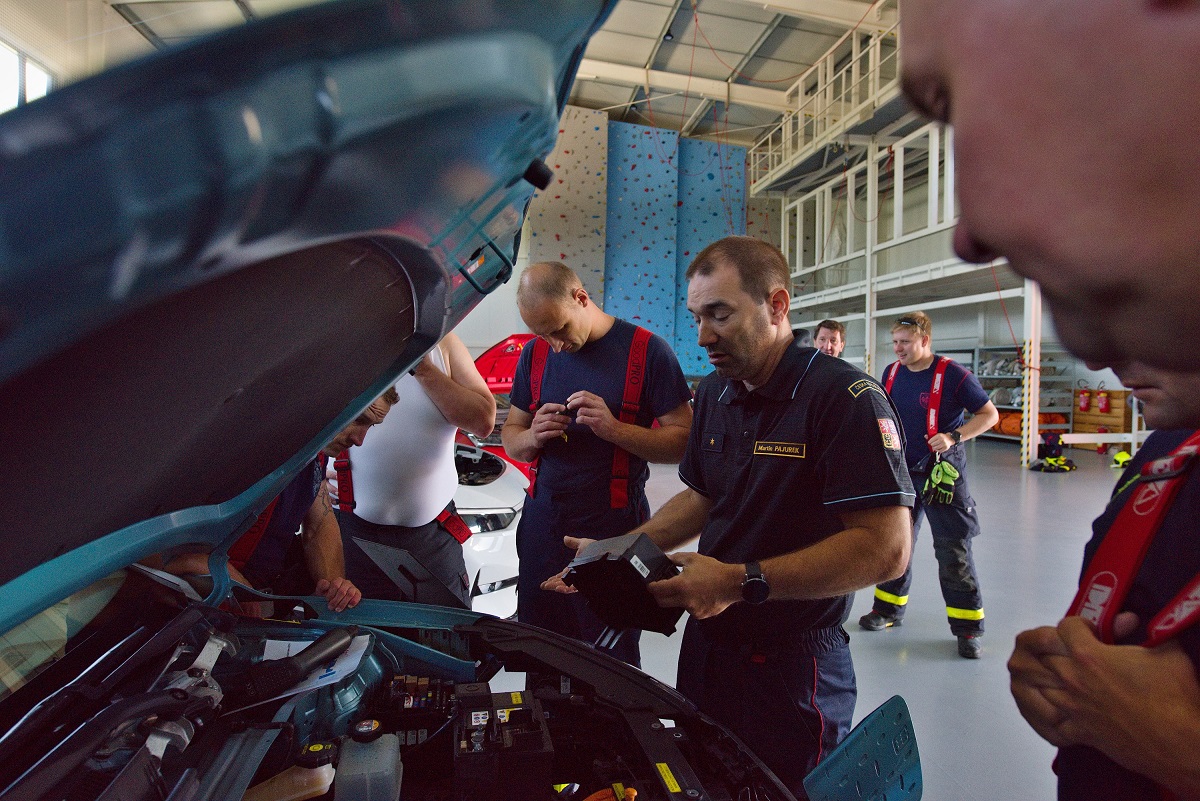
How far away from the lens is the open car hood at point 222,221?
0.30 meters

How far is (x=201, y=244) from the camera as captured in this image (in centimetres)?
34

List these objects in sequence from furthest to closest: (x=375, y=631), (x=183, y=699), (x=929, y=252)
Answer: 1. (x=929, y=252)
2. (x=375, y=631)
3. (x=183, y=699)

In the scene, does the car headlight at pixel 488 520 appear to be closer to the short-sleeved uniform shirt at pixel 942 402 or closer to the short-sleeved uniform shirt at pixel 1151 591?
the short-sleeved uniform shirt at pixel 942 402

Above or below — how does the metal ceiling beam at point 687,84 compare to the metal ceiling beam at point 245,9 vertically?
above

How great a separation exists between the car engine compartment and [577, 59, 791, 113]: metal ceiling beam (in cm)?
902

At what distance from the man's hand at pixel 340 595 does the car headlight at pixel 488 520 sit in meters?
1.19

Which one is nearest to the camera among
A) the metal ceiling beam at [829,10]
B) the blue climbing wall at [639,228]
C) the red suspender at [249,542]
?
the red suspender at [249,542]

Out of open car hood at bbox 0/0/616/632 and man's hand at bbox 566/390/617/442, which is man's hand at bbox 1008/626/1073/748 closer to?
open car hood at bbox 0/0/616/632

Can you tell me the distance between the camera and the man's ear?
4.80 feet

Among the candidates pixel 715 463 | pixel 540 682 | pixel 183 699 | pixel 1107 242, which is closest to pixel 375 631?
pixel 540 682

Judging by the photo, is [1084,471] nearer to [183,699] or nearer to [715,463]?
[715,463]

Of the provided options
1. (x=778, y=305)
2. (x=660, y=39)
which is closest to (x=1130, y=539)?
(x=778, y=305)

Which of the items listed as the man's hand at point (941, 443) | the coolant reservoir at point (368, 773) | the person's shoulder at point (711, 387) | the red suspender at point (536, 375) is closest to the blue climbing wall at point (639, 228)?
the man's hand at point (941, 443)

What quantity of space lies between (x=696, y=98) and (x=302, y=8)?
10711 mm
